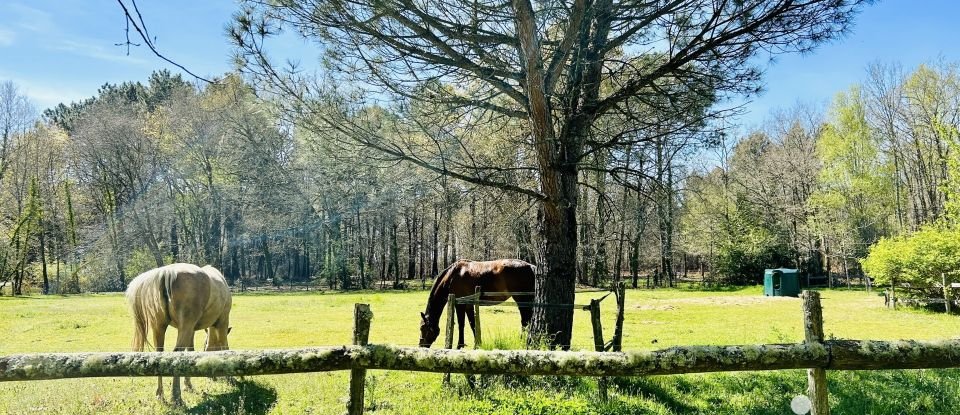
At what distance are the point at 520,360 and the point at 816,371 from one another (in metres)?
1.88

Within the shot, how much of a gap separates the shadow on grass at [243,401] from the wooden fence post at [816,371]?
15.4 ft

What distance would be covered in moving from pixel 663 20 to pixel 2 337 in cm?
1507

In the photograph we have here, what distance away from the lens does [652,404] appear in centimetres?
523

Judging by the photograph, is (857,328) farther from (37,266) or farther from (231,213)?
(37,266)

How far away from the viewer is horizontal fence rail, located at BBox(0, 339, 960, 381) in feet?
10.7

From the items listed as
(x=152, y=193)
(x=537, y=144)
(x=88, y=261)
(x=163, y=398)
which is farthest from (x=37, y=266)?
(x=537, y=144)

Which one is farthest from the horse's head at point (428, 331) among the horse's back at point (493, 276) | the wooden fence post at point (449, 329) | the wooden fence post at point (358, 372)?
the wooden fence post at point (358, 372)

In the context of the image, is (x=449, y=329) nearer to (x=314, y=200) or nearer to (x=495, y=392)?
(x=495, y=392)

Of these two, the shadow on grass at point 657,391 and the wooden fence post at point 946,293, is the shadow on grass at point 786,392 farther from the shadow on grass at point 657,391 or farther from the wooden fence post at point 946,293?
the wooden fence post at point 946,293

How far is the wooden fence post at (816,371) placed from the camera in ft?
11.4

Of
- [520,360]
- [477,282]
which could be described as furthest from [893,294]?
[520,360]

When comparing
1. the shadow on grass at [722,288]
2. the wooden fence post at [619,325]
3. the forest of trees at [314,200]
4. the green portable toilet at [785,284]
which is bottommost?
the shadow on grass at [722,288]

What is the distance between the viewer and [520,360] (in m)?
3.36

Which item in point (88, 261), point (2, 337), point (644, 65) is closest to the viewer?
point (644, 65)
